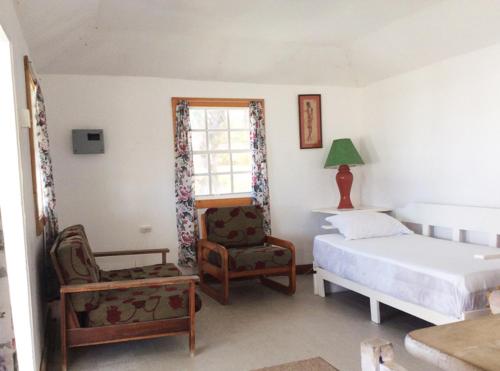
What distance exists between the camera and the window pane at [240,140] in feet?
16.6

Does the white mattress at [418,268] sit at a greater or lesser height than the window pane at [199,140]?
lesser

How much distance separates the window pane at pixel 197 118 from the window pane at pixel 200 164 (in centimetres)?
32

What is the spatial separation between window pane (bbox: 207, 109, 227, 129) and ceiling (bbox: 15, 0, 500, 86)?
15.1 inches

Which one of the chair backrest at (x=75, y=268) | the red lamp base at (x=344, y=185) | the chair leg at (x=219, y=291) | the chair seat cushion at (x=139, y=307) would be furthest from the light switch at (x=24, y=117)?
the red lamp base at (x=344, y=185)

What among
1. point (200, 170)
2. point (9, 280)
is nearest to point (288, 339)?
point (9, 280)

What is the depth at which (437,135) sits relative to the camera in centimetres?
431

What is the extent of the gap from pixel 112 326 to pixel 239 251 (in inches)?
61.3

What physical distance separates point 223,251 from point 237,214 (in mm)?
721

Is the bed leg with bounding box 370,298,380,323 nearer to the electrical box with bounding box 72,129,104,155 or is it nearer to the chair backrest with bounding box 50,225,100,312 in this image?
the chair backrest with bounding box 50,225,100,312

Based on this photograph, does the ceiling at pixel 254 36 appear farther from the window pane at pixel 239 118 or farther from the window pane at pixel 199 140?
the window pane at pixel 199 140

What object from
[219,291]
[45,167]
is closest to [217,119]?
[219,291]

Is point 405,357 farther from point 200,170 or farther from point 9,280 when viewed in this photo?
point 200,170

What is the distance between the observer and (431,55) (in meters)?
4.17

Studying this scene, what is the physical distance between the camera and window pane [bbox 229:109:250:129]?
5.04 metres
